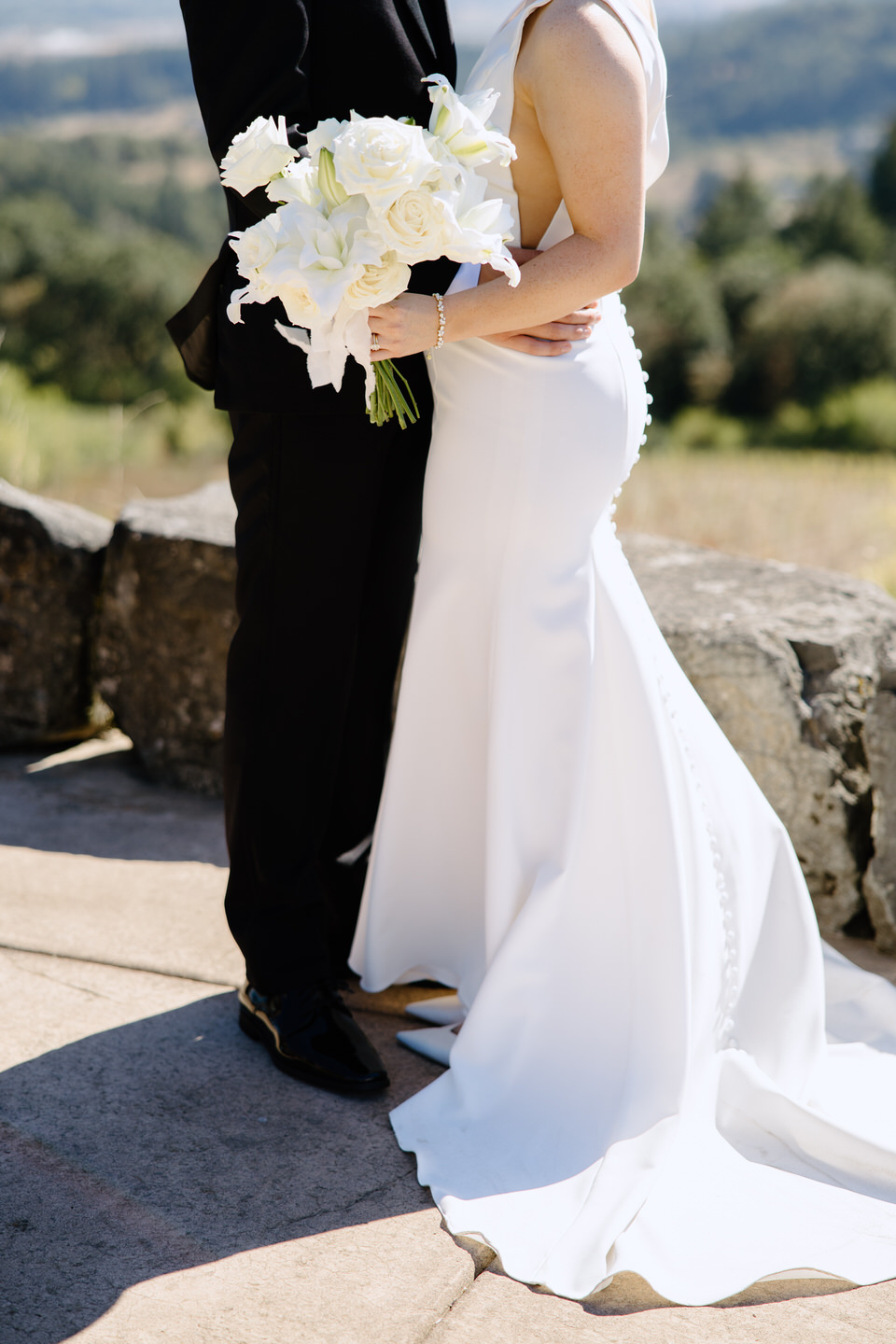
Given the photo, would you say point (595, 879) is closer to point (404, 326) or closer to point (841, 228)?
point (404, 326)

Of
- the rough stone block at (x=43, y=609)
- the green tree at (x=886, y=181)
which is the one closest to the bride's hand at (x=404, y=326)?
the rough stone block at (x=43, y=609)

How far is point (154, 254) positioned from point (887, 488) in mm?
27044

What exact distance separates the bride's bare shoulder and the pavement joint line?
184cm

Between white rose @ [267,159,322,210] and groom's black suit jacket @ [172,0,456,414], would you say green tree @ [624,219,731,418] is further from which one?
white rose @ [267,159,322,210]

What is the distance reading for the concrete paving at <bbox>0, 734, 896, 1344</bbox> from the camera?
63.5 inches

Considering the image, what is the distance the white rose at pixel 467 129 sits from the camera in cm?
173

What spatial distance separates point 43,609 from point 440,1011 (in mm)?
1921

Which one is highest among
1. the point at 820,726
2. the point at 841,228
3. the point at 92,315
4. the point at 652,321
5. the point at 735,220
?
the point at 735,220

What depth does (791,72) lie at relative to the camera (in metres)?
115

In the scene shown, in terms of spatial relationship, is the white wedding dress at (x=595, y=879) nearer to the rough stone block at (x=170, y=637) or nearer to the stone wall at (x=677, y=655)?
the stone wall at (x=677, y=655)

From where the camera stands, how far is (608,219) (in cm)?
192

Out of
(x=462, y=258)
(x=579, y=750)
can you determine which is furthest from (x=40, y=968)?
(x=462, y=258)

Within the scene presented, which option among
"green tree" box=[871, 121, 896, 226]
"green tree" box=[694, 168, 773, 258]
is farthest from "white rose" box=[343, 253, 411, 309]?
"green tree" box=[871, 121, 896, 226]

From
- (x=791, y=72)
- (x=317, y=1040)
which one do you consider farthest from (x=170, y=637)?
(x=791, y=72)
